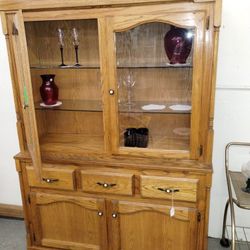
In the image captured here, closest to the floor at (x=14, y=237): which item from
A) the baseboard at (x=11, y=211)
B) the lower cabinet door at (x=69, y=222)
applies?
the baseboard at (x=11, y=211)

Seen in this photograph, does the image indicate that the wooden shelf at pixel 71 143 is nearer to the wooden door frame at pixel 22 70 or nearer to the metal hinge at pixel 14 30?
the wooden door frame at pixel 22 70

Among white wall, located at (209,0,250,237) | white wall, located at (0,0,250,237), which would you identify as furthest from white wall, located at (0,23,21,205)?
white wall, located at (209,0,250,237)

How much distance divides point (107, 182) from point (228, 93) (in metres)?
0.98

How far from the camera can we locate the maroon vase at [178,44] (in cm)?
147

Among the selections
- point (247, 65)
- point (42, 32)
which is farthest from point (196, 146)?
point (42, 32)

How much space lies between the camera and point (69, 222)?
1.86 metres

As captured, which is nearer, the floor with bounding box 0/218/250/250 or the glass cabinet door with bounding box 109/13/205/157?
the glass cabinet door with bounding box 109/13/205/157

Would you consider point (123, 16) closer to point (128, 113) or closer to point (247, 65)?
point (128, 113)

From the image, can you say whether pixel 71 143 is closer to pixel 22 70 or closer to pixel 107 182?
pixel 107 182

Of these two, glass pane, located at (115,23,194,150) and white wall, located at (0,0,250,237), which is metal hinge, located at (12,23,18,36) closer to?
glass pane, located at (115,23,194,150)

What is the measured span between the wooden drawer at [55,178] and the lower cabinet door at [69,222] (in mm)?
79

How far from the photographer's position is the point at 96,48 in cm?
176

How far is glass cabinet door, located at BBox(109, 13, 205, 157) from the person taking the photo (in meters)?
1.50

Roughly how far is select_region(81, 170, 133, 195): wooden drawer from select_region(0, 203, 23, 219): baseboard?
1067 mm
